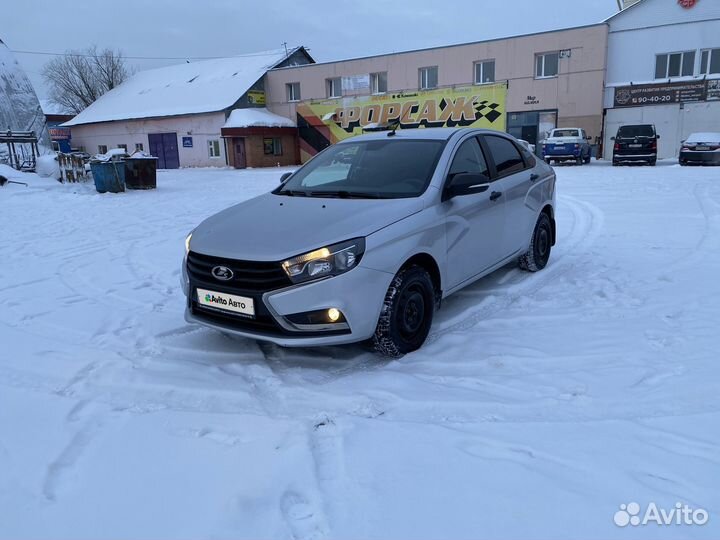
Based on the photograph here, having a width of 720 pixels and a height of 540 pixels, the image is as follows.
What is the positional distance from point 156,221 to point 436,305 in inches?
305

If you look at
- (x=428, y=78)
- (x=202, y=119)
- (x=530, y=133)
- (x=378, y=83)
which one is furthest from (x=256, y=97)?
(x=530, y=133)

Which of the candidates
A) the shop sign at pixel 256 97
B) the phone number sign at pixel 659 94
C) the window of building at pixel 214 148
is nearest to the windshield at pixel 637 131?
the phone number sign at pixel 659 94

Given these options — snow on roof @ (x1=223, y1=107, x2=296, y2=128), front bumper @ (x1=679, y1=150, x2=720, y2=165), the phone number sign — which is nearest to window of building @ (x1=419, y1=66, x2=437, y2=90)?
snow on roof @ (x1=223, y1=107, x2=296, y2=128)

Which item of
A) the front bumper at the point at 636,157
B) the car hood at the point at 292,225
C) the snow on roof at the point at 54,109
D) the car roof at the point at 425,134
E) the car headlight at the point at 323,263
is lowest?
the front bumper at the point at 636,157

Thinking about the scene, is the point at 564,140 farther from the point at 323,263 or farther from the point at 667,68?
the point at 323,263

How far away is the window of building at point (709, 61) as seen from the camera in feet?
84.5

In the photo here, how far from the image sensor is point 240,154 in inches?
1304

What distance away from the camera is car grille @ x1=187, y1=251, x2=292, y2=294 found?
11.0 ft

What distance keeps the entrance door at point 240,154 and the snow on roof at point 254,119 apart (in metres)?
1.08

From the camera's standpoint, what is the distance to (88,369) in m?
3.73

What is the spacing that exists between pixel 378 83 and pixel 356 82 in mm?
1364

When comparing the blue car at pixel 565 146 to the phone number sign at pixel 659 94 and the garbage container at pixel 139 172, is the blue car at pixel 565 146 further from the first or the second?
the garbage container at pixel 139 172

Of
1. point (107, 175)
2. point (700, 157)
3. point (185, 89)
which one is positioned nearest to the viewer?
point (107, 175)

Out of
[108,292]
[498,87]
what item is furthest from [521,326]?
[498,87]
